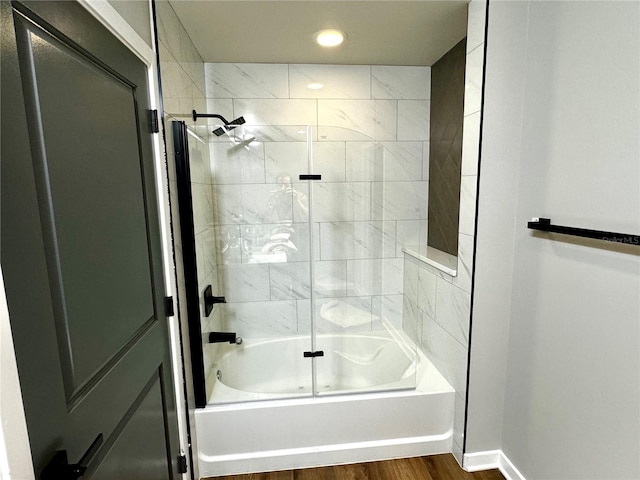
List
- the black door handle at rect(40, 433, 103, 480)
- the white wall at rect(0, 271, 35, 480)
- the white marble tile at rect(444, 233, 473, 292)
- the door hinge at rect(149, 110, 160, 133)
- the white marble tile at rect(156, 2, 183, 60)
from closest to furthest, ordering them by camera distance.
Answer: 1. the white wall at rect(0, 271, 35, 480)
2. the black door handle at rect(40, 433, 103, 480)
3. the door hinge at rect(149, 110, 160, 133)
4. the white marble tile at rect(156, 2, 183, 60)
5. the white marble tile at rect(444, 233, 473, 292)

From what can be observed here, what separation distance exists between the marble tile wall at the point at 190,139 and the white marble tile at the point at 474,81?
4.74ft

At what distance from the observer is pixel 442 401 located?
190cm

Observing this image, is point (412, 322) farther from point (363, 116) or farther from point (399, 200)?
point (363, 116)

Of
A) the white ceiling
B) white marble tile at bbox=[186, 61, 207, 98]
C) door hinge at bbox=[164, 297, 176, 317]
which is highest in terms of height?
the white ceiling

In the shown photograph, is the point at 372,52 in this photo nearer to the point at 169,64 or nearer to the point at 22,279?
the point at 169,64

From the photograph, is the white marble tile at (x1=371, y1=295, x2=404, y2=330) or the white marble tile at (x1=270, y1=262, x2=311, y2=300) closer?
the white marble tile at (x1=270, y1=262, x2=311, y2=300)

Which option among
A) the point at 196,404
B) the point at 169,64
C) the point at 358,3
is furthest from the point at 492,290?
the point at 169,64

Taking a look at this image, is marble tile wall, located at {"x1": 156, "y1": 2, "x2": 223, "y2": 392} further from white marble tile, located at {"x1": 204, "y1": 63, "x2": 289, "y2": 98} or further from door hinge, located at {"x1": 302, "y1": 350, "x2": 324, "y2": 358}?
door hinge, located at {"x1": 302, "y1": 350, "x2": 324, "y2": 358}

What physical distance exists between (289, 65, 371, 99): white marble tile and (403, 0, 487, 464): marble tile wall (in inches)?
38.3

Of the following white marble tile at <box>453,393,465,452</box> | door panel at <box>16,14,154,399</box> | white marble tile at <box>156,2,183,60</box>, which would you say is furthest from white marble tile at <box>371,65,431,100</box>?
white marble tile at <box>453,393,465,452</box>

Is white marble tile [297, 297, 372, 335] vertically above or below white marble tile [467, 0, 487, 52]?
below

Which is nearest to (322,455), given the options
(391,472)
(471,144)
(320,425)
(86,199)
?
(320,425)

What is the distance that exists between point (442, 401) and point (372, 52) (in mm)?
2242

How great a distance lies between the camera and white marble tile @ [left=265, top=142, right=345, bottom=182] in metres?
2.31
